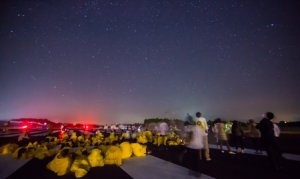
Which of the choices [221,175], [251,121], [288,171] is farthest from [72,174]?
[251,121]

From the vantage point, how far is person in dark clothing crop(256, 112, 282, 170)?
884cm

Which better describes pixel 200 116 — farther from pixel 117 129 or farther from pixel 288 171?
pixel 117 129

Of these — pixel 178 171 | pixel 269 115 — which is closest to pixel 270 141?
pixel 269 115

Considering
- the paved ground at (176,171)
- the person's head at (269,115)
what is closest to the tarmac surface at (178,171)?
the paved ground at (176,171)

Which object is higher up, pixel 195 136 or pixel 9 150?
pixel 195 136

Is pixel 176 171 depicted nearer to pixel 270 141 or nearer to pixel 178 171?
pixel 178 171

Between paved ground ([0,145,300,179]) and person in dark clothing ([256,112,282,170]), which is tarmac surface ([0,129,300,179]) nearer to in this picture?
paved ground ([0,145,300,179])

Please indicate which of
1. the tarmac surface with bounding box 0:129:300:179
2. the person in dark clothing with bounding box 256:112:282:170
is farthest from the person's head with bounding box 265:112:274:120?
the tarmac surface with bounding box 0:129:300:179

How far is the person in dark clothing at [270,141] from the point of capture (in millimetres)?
8836

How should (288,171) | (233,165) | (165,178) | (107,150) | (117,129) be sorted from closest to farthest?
1. (165,178)
2. (288,171)
3. (233,165)
4. (107,150)
5. (117,129)

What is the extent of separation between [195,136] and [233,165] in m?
3.04

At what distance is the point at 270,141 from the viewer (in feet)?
29.5

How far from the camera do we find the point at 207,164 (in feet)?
32.2

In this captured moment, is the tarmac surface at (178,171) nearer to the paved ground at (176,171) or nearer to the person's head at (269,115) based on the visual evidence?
the paved ground at (176,171)
